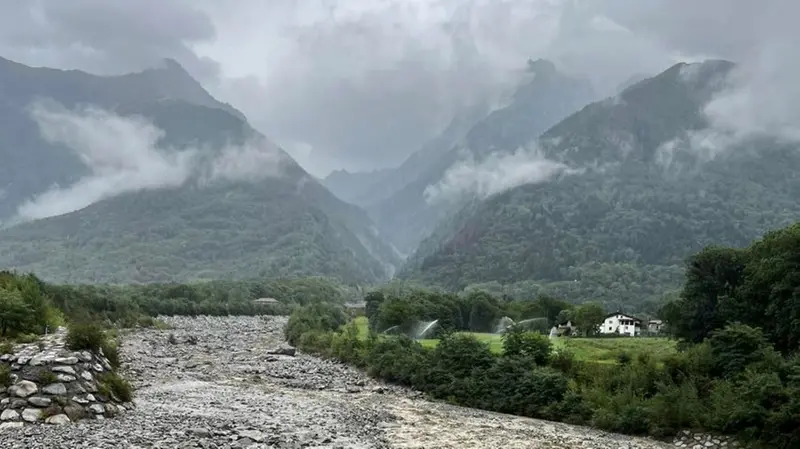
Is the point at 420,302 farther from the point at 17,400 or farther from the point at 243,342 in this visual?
the point at 17,400

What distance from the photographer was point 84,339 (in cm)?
3275

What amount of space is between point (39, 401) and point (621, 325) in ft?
294

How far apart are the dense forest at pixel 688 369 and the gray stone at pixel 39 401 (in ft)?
80.7

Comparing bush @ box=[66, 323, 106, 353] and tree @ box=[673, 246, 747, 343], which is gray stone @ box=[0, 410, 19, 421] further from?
tree @ box=[673, 246, 747, 343]

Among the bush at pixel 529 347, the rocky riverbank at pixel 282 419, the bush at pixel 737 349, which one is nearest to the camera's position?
the rocky riverbank at pixel 282 419

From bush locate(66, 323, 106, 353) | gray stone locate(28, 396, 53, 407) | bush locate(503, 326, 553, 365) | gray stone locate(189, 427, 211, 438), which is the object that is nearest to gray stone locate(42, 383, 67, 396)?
gray stone locate(28, 396, 53, 407)

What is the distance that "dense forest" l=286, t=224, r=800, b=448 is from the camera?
105 ft

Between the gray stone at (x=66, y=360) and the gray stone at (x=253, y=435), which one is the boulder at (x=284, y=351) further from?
the gray stone at (x=253, y=435)

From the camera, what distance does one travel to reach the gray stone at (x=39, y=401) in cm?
2697

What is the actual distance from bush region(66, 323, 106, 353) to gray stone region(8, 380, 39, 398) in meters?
4.13

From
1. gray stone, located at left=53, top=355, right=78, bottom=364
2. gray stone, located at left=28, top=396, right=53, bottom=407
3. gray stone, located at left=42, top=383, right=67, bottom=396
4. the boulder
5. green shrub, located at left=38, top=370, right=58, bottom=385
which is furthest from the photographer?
the boulder

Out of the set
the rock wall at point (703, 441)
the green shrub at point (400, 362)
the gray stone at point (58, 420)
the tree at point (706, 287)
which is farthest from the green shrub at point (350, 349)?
the gray stone at point (58, 420)

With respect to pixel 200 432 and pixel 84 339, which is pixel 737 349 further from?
pixel 84 339

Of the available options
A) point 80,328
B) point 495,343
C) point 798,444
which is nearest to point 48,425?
point 80,328
